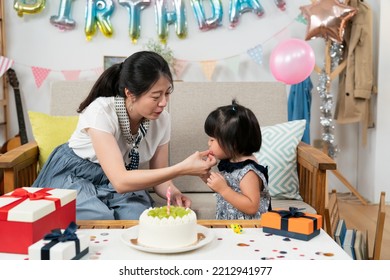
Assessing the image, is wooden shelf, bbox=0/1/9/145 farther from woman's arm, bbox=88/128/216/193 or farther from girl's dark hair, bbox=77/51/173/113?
woman's arm, bbox=88/128/216/193

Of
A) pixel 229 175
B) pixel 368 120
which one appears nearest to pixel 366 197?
pixel 368 120

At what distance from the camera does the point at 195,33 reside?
4.00 meters

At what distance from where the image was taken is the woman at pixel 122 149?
1.74m

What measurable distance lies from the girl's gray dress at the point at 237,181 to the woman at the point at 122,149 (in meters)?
0.10

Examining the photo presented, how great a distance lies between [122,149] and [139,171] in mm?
319

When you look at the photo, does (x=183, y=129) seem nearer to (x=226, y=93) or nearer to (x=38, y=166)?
(x=226, y=93)

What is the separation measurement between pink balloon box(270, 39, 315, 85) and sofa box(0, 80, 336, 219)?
0.86 m

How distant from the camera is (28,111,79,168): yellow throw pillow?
90.0 inches

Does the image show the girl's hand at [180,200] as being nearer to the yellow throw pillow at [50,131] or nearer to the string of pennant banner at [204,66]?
the yellow throw pillow at [50,131]

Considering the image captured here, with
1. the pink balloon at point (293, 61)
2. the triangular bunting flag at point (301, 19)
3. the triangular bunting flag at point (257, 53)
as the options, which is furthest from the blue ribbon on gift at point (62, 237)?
the triangular bunting flag at point (301, 19)

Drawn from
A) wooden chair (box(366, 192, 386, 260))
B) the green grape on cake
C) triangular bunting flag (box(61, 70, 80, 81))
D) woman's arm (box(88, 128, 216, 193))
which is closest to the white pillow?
wooden chair (box(366, 192, 386, 260))

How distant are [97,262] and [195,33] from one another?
3.12 metres

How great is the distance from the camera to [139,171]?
173 cm

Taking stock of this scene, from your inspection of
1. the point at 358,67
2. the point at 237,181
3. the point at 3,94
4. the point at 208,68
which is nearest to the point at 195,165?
the point at 237,181
